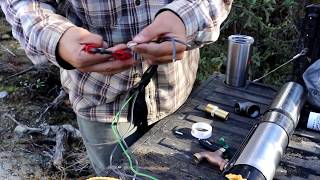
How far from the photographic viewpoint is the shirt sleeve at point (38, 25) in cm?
116

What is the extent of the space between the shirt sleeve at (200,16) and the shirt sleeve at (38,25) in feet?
1.04

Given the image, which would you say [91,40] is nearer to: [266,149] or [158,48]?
[158,48]

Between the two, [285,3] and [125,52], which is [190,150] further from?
[285,3]

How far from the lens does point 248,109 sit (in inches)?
60.4

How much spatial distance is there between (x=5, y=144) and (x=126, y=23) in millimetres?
1709

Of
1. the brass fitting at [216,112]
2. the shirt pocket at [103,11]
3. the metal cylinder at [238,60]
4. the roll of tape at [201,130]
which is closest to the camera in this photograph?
the shirt pocket at [103,11]

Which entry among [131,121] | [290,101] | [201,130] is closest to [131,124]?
[131,121]

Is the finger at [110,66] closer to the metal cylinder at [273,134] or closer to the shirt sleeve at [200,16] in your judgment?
the shirt sleeve at [200,16]

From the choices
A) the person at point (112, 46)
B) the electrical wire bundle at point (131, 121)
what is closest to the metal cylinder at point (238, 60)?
the person at point (112, 46)

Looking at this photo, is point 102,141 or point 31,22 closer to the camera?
point 31,22

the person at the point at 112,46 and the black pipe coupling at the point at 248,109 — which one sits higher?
the person at the point at 112,46

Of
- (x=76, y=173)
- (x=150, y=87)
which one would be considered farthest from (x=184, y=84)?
(x=76, y=173)

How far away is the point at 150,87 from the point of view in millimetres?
1406

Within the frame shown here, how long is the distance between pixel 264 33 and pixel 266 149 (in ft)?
5.52
